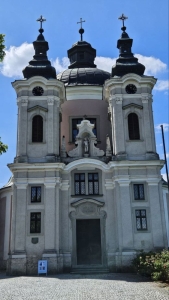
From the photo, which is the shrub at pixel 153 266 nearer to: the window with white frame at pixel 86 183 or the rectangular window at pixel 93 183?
the rectangular window at pixel 93 183

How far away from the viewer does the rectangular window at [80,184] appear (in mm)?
20500

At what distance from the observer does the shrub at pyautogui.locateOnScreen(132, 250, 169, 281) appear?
13639 mm

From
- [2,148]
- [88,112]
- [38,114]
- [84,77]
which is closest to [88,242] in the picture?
[38,114]

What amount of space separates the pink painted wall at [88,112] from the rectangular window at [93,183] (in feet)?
12.0

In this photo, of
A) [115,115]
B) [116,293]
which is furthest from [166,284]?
[115,115]

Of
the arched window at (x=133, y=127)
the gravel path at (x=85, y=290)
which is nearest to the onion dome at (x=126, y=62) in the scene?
the arched window at (x=133, y=127)

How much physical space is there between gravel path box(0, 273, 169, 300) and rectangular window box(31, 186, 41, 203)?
5449 mm

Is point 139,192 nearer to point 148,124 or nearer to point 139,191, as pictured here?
point 139,191

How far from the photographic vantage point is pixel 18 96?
22047 mm

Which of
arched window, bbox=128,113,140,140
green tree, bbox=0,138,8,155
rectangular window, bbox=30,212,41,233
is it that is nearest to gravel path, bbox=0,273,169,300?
rectangular window, bbox=30,212,41,233

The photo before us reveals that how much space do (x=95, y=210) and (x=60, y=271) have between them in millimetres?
3968

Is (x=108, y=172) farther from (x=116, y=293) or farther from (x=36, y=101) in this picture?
(x=116, y=293)

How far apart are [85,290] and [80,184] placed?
8970mm

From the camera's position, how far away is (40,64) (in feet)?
75.7
